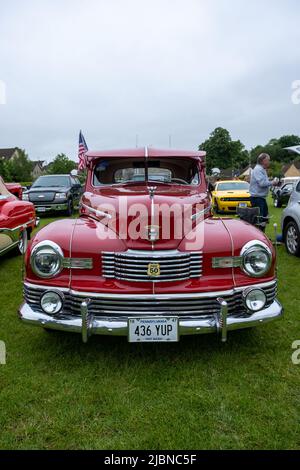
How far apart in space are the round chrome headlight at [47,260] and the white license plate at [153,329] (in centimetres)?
75

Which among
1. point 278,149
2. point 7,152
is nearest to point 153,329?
point 7,152

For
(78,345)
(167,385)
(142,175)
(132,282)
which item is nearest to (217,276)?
(132,282)

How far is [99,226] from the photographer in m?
3.42

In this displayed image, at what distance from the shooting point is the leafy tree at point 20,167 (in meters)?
52.0

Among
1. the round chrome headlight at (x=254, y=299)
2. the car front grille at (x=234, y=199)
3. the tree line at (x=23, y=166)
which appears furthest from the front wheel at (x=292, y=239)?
the tree line at (x=23, y=166)

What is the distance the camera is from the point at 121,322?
9.58ft

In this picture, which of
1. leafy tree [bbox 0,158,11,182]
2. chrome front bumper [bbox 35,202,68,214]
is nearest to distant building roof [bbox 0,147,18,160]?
leafy tree [bbox 0,158,11,182]

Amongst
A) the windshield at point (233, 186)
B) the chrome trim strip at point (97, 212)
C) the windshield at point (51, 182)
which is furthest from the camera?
the windshield at point (233, 186)

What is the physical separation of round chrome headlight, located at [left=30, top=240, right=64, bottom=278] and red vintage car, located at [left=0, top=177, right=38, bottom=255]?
7.74 feet

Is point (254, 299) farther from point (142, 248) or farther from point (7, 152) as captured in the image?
point (7, 152)

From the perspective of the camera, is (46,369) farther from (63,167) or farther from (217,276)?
(63,167)

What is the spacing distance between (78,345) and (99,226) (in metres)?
1.12

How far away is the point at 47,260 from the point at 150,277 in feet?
2.76

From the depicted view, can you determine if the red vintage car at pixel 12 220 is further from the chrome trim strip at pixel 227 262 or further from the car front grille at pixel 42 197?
the car front grille at pixel 42 197
